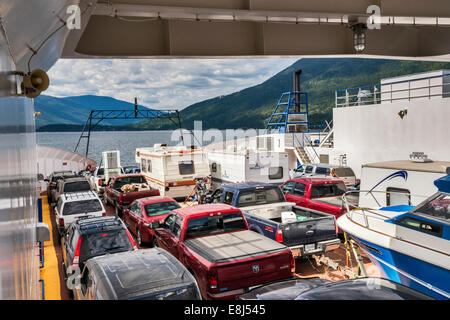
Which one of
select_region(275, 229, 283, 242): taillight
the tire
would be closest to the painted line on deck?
the tire

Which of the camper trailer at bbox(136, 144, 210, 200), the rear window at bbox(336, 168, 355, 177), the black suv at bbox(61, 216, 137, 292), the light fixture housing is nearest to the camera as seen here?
the black suv at bbox(61, 216, 137, 292)

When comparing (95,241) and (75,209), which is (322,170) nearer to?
(75,209)

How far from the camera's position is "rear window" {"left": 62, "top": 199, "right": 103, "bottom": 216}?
11.0 m

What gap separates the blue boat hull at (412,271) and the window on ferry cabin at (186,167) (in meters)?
11.9

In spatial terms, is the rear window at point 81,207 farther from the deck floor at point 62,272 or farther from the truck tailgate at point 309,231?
the truck tailgate at point 309,231

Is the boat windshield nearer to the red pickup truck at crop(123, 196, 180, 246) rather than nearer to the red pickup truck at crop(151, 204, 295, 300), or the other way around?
the red pickup truck at crop(151, 204, 295, 300)

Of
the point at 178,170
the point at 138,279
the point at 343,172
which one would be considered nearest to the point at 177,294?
the point at 138,279

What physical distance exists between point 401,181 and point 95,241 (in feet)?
25.3

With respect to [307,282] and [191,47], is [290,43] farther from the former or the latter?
[307,282]

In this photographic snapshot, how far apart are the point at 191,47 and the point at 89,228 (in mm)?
5238

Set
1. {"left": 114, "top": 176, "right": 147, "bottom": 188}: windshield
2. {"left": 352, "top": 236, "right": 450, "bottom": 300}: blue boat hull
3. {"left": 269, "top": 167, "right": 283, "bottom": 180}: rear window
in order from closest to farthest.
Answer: {"left": 352, "top": 236, "right": 450, "bottom": 300}: blue boat hull → {"left": 114, "top": 176, "right": 147, "bottom": 188}: windshield → {"left": 269, "top": 167, "right": 283, "bottom": 180}: rear window
